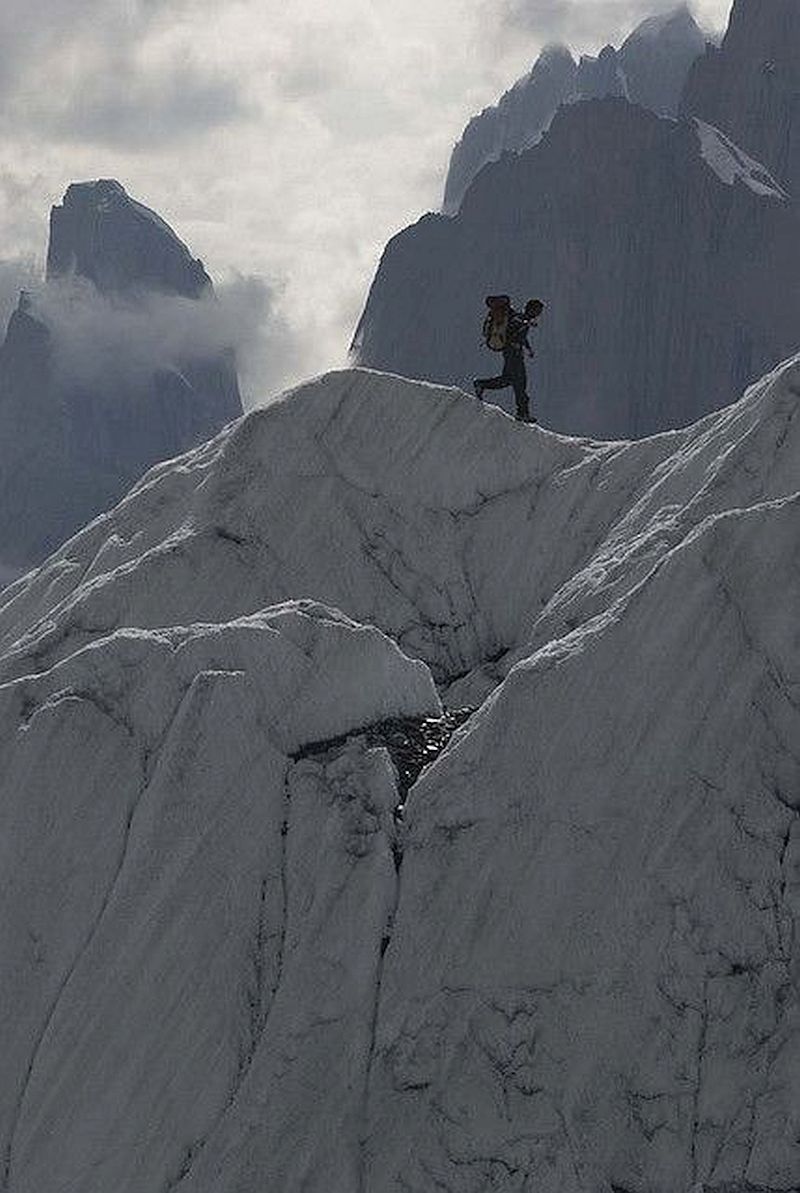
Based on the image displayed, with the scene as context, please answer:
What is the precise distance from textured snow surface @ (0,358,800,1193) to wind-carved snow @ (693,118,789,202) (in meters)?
184

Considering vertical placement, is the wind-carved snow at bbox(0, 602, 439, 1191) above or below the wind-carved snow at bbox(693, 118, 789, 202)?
below

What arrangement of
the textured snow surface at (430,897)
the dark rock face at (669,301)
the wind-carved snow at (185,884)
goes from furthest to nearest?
the dark rock face at (669,301), the wind-carved snow at (185,884), the textured snow surface at (430,897)

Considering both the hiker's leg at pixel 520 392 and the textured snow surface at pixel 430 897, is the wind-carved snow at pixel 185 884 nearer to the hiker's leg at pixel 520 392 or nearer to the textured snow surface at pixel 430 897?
the textured snow surface at pixel 430 897

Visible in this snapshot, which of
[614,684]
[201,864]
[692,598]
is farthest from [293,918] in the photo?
[692,598]

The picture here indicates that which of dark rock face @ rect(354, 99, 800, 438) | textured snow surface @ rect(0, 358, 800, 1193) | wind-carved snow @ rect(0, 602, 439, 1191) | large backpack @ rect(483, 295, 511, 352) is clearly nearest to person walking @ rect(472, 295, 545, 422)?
large backpack @ rect(483, 295, 511, 352)

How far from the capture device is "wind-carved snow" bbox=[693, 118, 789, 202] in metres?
194

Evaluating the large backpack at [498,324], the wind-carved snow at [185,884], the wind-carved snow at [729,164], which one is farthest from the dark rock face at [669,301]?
the wind-carved snow at [185,884]

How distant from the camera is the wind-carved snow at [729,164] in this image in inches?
7657

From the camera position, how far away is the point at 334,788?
17.8 meters

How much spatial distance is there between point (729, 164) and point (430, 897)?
633 feet

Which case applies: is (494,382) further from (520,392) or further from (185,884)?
(185,884)

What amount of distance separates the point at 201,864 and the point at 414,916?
2711mm

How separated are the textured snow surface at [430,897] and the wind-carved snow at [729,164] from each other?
602 feet

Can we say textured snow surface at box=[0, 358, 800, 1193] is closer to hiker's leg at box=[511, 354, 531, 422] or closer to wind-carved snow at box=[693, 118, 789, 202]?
hiker's leg at box=[511, 354, 531, 422]
